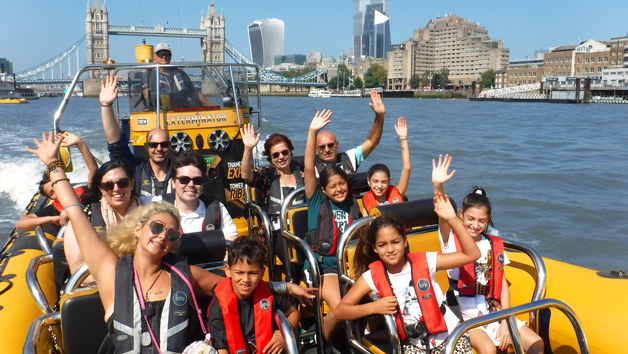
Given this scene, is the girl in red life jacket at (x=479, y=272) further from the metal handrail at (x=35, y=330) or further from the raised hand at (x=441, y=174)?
the metal handrail at (x=35, y=330)

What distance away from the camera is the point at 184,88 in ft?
15.6

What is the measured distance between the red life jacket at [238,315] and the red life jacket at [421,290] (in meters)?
0.51

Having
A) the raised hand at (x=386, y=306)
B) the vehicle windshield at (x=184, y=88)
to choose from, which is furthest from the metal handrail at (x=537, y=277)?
the vehicle windshield at (x=184, y=88)

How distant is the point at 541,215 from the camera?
9102mm

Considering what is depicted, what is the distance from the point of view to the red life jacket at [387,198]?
333 cm

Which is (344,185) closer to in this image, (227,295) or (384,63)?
(227,295)

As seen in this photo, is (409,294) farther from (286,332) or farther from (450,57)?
(450,57)

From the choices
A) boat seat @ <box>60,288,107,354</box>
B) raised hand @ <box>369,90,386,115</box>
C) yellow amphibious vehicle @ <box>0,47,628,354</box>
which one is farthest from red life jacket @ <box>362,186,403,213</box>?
boat seat @ <box>60,288,107,354</box>

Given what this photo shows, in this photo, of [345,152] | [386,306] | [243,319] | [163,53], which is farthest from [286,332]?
[163,53]

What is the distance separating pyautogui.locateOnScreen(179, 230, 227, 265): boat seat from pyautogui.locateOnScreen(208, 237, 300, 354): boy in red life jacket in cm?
22

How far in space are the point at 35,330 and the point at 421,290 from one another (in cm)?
168

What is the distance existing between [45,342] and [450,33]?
150m

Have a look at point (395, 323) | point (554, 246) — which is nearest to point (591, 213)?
point (554, 246)

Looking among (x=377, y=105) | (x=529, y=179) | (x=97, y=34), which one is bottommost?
(x=529, y=179)
